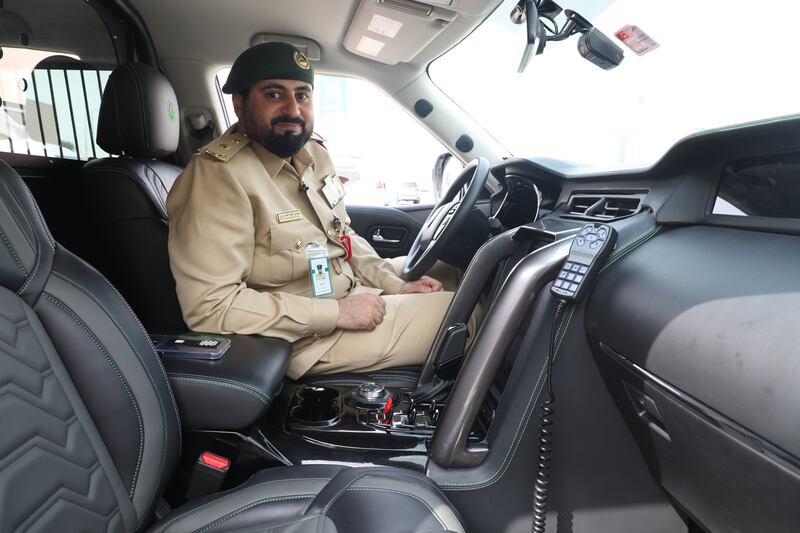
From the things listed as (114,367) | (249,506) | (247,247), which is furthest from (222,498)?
(247,247)

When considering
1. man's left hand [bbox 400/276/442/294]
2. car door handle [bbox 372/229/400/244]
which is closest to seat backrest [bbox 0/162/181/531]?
man's left hand [bbox 400/276/442/294]

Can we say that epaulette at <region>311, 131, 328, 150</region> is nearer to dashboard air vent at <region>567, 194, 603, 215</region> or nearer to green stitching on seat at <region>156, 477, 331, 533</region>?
dashboard air vent at <region>567, 194, 603, 215</region>

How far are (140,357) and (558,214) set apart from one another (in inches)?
39.1

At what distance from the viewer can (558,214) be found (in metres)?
1.31

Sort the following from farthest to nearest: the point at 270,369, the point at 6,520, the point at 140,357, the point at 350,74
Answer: the point at 350,74 → the point at 270,369 → the point at 140,357 → the point at 6,520

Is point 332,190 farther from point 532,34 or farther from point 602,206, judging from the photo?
point 602,206

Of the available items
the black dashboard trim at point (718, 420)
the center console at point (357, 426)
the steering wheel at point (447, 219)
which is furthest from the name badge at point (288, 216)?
the black dashboard trim at point (718, 420)

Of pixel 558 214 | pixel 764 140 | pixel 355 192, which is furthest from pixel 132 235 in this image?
pixel 355 192

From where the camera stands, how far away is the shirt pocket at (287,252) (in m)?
1.48

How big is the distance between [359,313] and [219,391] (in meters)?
0.49

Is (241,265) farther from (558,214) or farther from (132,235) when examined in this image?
(558,214)

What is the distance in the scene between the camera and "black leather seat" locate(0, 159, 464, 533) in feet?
2.33

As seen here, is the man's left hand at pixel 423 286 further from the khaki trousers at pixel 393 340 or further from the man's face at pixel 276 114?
the man's face at pixel 276 114

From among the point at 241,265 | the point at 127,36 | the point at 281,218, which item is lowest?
the point at 241,265
